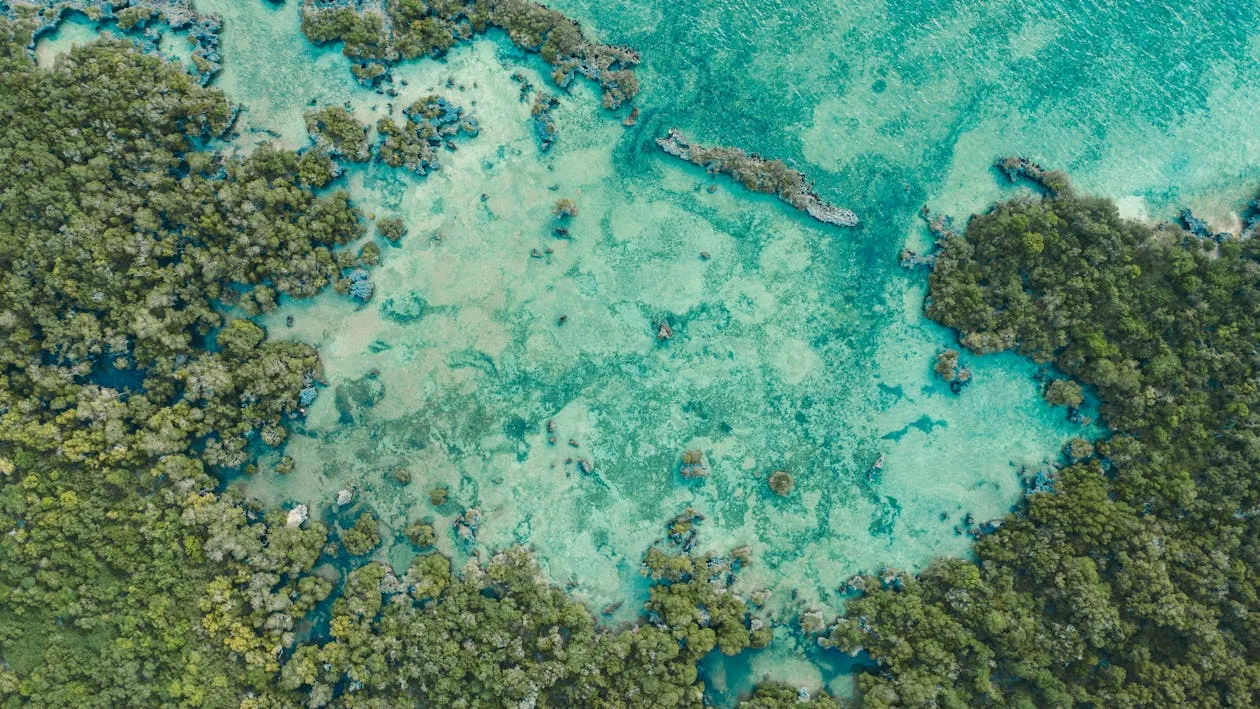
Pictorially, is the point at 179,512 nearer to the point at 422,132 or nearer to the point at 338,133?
the point at 338,133

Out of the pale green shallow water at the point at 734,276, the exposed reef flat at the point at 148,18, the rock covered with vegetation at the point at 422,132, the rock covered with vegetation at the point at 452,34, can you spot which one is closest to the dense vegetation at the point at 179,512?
the exposed reef flat at the point at 148,18

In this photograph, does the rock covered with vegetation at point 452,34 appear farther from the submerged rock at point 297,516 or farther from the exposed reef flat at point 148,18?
the submerged rock at point 297,516

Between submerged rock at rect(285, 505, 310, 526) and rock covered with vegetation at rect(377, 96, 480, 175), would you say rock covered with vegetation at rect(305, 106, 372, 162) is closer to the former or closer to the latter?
rock covered with vegetation at rect(377, 96, 480, 175)

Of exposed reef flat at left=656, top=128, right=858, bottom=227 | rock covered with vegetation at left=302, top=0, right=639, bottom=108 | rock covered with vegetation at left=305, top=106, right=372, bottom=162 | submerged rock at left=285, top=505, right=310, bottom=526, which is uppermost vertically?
rock covered with vegetation at left=302, top=0, right=639, bottom=108

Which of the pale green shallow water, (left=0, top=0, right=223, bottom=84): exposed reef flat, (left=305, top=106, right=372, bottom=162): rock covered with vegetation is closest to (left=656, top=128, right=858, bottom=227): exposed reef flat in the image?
the pale green shallow water

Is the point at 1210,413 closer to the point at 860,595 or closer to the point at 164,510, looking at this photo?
the point at 860,595

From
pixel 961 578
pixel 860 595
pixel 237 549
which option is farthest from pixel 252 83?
pixel 961 578

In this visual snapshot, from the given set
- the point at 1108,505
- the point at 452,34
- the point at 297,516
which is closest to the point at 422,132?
the point at 452,34
